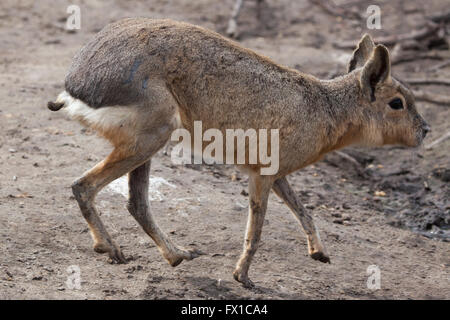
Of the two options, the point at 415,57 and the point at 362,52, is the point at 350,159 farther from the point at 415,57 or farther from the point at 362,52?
the point at 415,57

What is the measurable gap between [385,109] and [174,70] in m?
1.76

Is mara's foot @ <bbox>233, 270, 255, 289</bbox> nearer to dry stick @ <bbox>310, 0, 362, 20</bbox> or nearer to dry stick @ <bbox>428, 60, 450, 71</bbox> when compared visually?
dry stick @ <bbox>428, 60, 450, 71</bbox>

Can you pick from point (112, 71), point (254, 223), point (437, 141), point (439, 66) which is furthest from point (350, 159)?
point (112, 71)

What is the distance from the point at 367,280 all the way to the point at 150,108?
2213 mm

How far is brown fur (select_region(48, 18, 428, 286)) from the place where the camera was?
4781 millimetres

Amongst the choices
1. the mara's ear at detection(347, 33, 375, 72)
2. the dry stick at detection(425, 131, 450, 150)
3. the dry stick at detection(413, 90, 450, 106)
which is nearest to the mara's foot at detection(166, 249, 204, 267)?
the mara's ear at detection(347, 33, 375, 72)

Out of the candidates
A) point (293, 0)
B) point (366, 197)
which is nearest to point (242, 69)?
point (366, 197)

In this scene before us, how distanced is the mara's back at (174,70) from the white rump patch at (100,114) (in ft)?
0.13

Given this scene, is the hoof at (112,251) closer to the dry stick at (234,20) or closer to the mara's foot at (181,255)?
the mara's foot at (181,255)

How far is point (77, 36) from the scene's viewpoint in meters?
11.2

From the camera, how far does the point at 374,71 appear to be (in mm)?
5371

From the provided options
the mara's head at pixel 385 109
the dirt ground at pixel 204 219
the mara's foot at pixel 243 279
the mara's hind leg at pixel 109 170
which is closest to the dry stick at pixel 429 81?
the dirt ground at pixel 204 219

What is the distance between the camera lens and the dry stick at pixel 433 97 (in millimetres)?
9484
